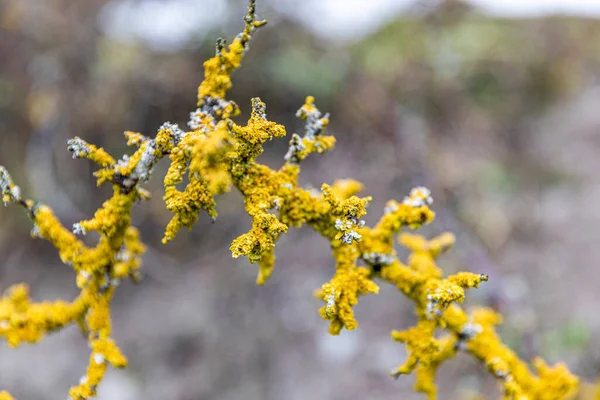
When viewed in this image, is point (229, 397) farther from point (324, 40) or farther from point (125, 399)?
point (324, 40)

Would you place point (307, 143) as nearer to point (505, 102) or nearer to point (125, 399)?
point (125, 399)

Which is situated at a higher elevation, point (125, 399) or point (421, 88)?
point (421, 88)

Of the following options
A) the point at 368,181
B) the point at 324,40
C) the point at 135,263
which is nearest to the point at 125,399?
the point at 135,263

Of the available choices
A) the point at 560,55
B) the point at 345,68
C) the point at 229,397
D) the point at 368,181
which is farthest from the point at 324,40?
the point at 229,397

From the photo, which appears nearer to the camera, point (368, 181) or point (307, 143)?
point (307, 143)

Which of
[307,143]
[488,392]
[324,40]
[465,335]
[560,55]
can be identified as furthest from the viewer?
[560,55]

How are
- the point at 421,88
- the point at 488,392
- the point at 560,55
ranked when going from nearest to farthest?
the point at 488,392
the point at 421,88
the point at 560,55

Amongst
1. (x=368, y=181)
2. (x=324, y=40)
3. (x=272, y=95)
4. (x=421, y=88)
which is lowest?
(x=368, y=181)
